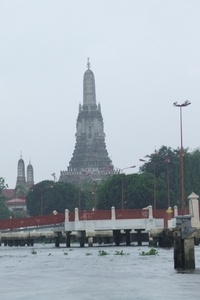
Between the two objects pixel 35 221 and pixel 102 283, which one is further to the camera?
pixel 35 221

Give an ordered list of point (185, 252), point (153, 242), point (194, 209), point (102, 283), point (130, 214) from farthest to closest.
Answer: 1. point (130, 214)
2. point (153, 242)
3. point (194, 209)
4. point (185, 252)
5. point (102, 283)

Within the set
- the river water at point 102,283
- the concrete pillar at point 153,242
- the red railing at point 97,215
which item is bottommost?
the river water at point 102,283

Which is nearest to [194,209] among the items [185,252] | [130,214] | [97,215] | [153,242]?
[185,252]

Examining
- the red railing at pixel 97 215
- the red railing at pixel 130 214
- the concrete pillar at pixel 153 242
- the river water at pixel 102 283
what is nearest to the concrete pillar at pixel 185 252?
the river water at pixel 102 283

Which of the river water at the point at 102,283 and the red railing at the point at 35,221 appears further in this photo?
the red railing at the point at 35,221

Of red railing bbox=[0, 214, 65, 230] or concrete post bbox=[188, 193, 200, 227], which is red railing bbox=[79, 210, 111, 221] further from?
concrete post bbox=[188, 193, 200, 227]

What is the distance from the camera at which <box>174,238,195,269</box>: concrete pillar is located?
37.1 meters

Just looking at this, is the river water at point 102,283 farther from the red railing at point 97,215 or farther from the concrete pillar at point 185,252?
the red railing at point 97,215

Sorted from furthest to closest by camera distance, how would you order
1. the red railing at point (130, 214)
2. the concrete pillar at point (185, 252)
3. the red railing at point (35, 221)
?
the red railing at point (35, 221)
the red railing at point (130, 214)
the concrete pillar at point (185, 252)

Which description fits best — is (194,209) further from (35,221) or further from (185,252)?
(35,221)

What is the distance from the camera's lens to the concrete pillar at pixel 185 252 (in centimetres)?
3706

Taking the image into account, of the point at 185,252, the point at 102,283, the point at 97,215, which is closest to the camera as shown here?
the point at 102,283

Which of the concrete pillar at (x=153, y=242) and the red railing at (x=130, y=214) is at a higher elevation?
the red railing at (x=130, y=214)

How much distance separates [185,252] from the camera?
122 ft
